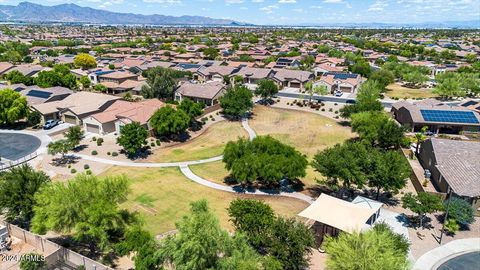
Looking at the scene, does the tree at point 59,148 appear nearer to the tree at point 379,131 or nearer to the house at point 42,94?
the house at point 42,94

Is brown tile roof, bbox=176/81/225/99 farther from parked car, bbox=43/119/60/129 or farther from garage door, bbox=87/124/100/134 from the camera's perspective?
parked car, bbox=43/119/60/129

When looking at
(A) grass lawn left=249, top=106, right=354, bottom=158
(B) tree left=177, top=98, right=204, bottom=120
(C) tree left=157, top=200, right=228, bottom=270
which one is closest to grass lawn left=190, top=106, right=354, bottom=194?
(A) grass lawn left=249, top=106, right=354, bottom=158

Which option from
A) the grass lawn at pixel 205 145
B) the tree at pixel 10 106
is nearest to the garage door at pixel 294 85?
the grass lawn at pixel 205 145

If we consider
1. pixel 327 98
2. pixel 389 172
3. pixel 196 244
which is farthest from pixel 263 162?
pixel 327 98

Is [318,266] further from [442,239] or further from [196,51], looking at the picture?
[196,51]

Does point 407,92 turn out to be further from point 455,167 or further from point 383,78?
point 455,167

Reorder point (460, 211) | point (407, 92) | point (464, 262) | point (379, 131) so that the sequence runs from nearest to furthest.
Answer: point (464, 262) < point (460, 211) < point (379, 131) < point (407, 92)

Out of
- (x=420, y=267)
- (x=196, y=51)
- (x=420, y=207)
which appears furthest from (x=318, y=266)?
(x=196, y=51)
